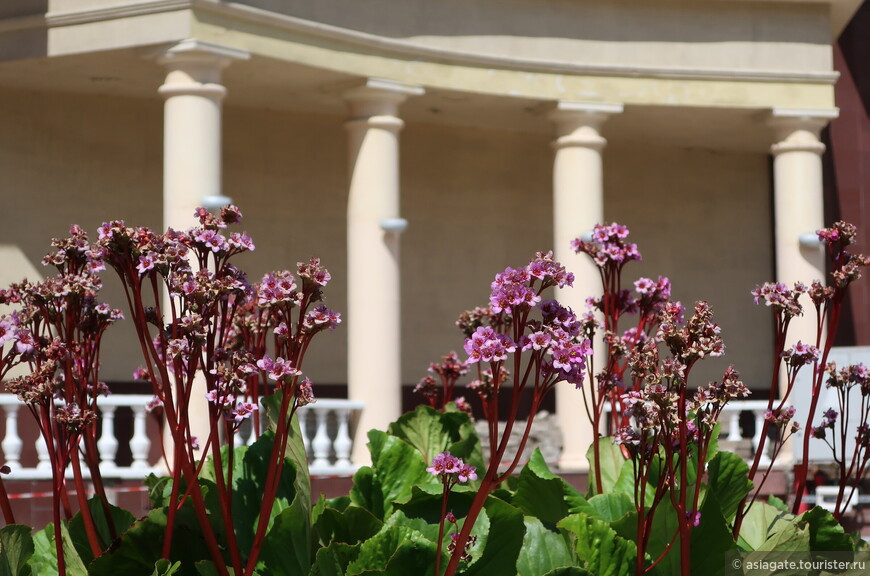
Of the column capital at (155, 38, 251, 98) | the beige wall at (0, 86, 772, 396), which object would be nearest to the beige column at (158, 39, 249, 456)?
the column capital at (155, 38, 251, 98)

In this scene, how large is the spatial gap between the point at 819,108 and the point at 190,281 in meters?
16.6

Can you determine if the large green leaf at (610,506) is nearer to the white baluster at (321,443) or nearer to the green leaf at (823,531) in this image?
the green leaf at (823,531)

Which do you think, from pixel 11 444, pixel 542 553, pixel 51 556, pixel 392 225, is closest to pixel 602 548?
pixel 542 553

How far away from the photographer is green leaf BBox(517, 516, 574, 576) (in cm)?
328

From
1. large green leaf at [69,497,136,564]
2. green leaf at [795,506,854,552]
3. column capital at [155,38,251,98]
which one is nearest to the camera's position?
green leaf at [795,506,854,552]

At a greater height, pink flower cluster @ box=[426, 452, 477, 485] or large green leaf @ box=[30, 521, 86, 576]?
pink flower cluster @ box=[426, 452, 477, 485]

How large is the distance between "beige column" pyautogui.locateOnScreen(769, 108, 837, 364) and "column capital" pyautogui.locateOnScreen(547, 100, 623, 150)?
272 cm

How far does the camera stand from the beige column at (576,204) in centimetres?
1711

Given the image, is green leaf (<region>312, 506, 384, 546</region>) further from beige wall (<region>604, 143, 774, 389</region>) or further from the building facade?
beige wall (<region>604, 143, 774, 389</region>)

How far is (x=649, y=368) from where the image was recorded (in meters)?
3.38

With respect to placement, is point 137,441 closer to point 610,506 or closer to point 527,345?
point 610,506

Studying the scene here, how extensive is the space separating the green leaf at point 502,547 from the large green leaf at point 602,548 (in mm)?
159

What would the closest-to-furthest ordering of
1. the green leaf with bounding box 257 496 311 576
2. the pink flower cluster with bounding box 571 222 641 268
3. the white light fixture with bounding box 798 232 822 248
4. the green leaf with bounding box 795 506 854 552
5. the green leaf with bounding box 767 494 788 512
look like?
the green leaf with bounding box 257 496 311 576 → the green leaf with bounding box 795 506 854 552 → the green leaf with bounding box 767 494 788 512 → the pink flower cluster with bounding box 571 222 641 268 → the white light fixture with bounding box 798 232 822 248

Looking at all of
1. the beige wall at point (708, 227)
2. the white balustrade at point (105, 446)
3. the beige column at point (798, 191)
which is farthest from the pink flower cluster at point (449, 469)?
the beige wall at point (708, 227)
